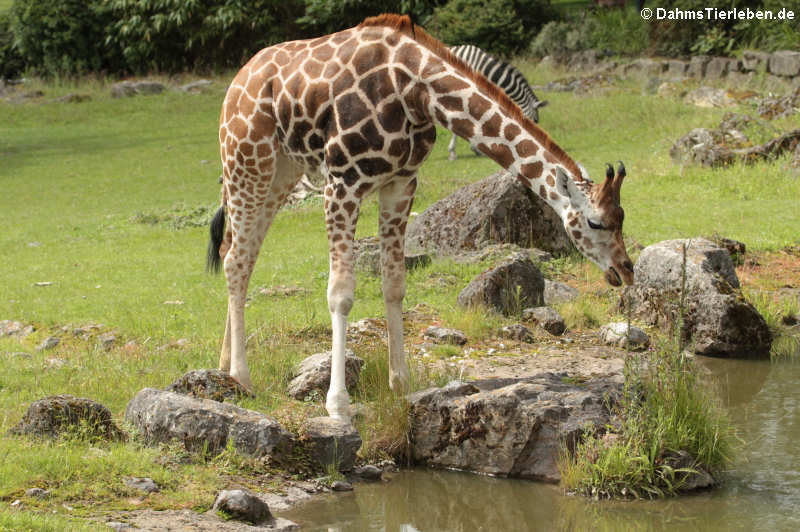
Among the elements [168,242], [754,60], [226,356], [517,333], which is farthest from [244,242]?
[754,60]

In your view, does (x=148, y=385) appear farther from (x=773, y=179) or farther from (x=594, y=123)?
(x=594, y=123)

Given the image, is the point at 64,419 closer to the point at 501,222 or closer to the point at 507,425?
the point at 507,425

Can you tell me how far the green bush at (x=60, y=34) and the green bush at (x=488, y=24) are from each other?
37.0 ft

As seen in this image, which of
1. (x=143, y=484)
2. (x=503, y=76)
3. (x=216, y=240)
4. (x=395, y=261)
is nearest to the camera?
(x=143, y=484)

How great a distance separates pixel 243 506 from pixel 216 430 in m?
0.92

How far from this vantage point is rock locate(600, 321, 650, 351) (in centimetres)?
1058

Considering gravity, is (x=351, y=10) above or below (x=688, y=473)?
above

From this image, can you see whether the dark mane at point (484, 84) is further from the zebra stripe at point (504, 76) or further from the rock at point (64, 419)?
the zebra stripe at point (504, 76)

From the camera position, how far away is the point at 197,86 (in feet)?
107

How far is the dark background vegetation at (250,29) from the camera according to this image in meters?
33.2

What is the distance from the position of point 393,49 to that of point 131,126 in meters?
21.3

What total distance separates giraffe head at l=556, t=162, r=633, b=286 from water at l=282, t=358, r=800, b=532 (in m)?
1.60

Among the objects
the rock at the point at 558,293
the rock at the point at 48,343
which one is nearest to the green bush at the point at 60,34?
the rock at the point at 48,343

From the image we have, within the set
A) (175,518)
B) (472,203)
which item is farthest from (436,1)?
(175,518)
